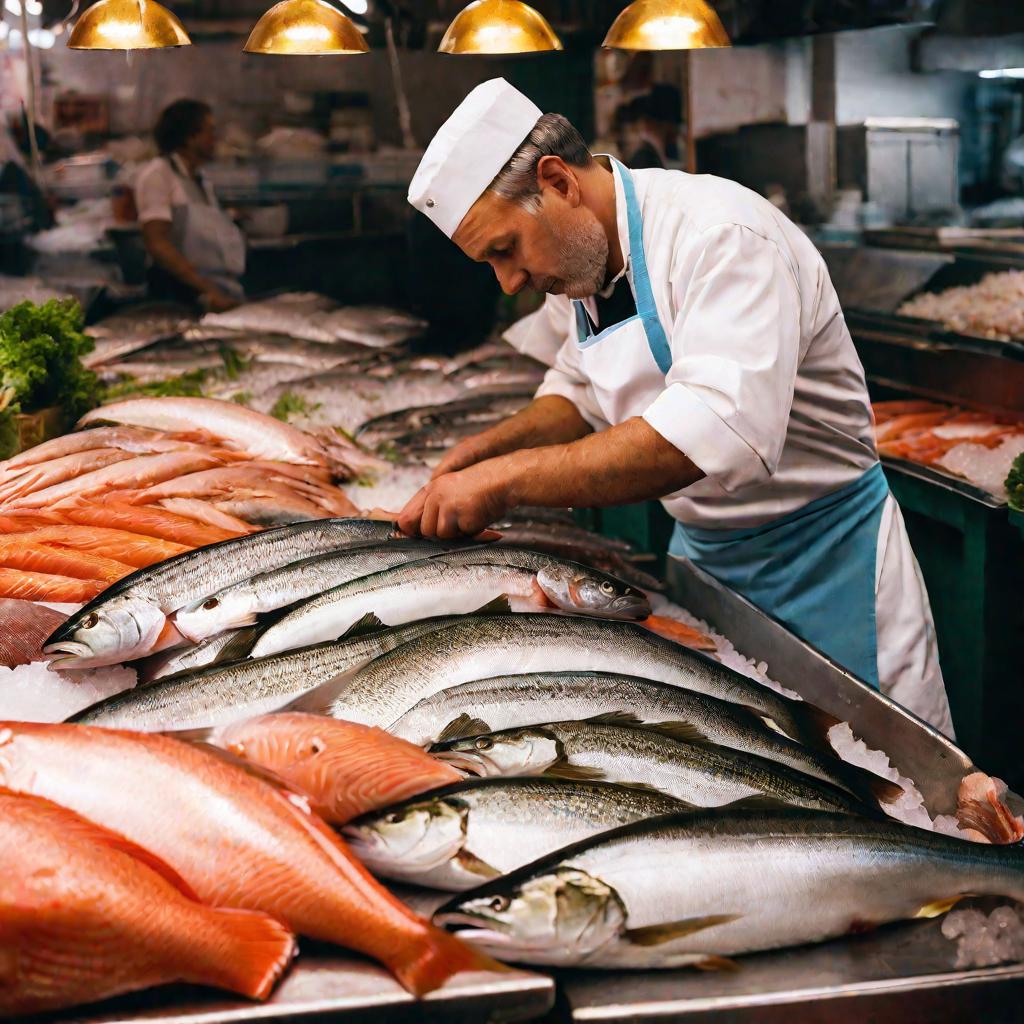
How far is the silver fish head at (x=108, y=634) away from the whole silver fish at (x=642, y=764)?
30.4 inches

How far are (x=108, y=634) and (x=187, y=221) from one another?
4447mm

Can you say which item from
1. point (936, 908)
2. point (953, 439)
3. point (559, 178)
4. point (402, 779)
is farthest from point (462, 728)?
point (953, 439)

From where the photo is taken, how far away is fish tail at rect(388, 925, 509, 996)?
1240 millimetres

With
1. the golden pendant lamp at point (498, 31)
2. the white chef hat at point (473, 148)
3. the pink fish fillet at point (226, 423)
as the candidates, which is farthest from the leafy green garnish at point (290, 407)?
the white chef hat at point (473, 148)

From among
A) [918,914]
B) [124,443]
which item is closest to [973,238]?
[124,443]

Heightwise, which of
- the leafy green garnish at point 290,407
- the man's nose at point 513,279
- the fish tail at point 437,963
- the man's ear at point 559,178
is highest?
the man's ear at point 559,178

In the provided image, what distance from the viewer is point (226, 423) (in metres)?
3.99

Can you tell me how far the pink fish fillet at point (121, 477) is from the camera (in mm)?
3193

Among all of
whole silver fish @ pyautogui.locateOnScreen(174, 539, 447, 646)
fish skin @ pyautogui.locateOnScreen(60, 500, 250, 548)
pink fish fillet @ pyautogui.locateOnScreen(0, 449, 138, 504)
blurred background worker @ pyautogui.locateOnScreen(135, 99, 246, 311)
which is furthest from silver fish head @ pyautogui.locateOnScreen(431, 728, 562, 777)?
blurred background worker @ pyautogui.locateOnScreen(135, 99, 246, 311)

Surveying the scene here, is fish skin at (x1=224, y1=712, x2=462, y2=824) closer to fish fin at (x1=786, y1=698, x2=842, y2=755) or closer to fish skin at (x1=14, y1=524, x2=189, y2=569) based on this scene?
fish fin at (x1=786, y1=698, x2=842, y2=755)

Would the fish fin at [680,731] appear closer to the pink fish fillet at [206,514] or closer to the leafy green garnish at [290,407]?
the pink fish fillet at [206,514]

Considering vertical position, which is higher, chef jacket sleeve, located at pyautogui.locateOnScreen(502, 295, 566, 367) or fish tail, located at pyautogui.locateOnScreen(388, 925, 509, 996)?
chef jacket sleeve, located at pyautogui.locateOnScreen(502, 295, 566, 367)

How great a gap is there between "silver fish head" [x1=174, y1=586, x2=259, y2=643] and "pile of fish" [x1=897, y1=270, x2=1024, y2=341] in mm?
3512

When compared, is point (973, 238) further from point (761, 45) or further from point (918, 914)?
point (918, 914)
